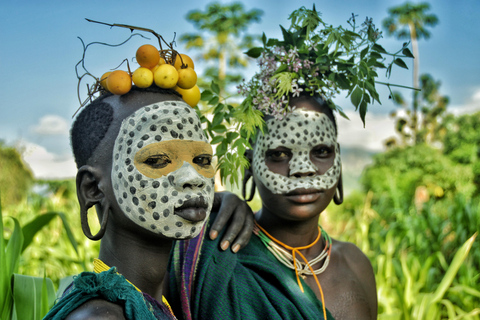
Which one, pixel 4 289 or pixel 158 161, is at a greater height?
pixel 158 161

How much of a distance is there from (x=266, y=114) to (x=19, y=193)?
13.2 meters

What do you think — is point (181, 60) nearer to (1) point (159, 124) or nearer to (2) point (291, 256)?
(1) point (159, 124)

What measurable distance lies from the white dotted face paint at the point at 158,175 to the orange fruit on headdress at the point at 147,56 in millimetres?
186

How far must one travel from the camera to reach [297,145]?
7.80 feet

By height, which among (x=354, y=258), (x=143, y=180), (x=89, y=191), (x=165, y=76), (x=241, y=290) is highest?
(x=165, y=76)

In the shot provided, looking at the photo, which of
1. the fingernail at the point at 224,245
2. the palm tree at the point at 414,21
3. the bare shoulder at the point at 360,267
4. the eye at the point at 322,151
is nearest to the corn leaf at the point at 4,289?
the fingernail at the point at 224,245

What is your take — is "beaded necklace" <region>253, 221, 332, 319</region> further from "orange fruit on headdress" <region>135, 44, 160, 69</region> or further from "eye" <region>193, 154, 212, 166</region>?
"orange fruit on headdress" <region>135, 44, 160, 69</region>

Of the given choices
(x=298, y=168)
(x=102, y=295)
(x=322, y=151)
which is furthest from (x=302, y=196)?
(x=102, y=295)

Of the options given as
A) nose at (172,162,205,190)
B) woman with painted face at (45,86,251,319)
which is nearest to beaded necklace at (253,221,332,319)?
woman with painted face at (45,86,251,319)


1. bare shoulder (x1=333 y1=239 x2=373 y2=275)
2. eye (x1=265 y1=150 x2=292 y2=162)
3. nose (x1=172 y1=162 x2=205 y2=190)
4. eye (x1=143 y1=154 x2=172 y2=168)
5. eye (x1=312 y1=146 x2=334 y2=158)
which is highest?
eye (x1=312 y1=146 x2=334 y2=158)

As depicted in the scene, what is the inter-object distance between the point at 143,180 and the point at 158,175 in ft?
0.18

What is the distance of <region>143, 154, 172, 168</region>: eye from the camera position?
165cm

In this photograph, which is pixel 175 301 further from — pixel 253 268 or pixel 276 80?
pixel 276 80

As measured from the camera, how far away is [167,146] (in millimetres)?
1669
